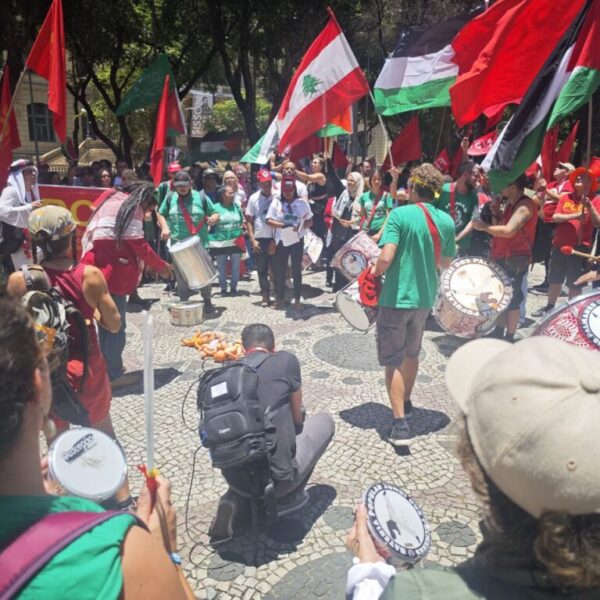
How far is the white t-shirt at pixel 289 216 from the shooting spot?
7.13 metres

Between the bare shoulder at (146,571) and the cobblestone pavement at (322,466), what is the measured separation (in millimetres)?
717

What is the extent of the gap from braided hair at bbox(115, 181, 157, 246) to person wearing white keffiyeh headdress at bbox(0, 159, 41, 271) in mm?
2115

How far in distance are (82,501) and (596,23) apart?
13.7 feet

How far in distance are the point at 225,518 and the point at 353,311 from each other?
2155mm

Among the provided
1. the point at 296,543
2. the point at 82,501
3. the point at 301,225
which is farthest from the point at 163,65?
the point at 82,501

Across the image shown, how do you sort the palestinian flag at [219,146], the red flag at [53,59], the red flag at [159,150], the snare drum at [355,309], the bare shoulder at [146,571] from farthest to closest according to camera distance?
the palestinian flag at [219,146] < the red flag at [159,150] < the red flag at [53,59] < the snare drum at [355,309] < the bare shoulder at [146,571]

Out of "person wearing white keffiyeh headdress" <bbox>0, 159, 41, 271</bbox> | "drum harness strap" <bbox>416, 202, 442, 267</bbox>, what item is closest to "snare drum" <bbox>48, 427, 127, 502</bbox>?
"drum harness strap" <bbox>416, 202, 442, 267</bbox>

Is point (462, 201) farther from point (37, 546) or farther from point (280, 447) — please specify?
point (37, 546)

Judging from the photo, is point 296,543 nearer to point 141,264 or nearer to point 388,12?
point 141,264

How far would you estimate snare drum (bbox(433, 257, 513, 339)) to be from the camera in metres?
4.75

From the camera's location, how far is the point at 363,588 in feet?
4.85

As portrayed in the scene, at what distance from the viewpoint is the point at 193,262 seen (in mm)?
6445

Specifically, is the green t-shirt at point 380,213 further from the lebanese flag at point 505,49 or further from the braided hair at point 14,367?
the braided hair at point 14,367

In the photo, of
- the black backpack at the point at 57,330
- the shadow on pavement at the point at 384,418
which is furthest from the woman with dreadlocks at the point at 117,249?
the shadow on pavement at the point at 384,418
